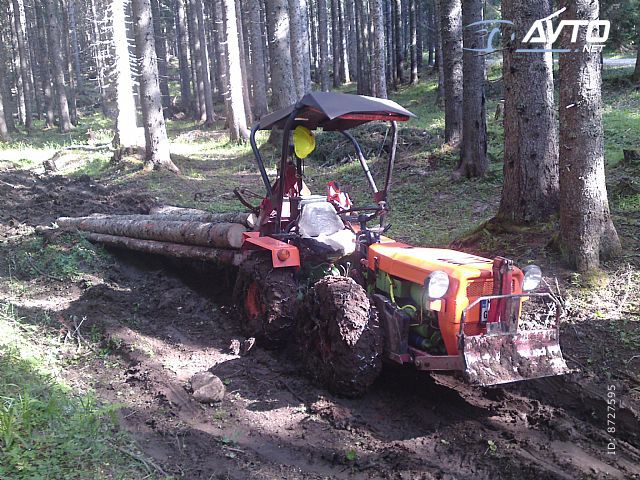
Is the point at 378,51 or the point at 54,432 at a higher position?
the point at 378,51

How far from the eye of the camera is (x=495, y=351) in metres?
4.22

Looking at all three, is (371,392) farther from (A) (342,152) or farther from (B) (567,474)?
(A) (342,152)

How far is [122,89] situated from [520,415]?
18235 millimetres

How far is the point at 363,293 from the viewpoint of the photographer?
16.1 feet

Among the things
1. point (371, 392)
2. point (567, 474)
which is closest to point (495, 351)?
point (567, 474)

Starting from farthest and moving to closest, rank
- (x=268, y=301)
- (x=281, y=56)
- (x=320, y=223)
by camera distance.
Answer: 1. (x=281, y=56)
2. (x=320, y=223)
3. (x=268, y=301)

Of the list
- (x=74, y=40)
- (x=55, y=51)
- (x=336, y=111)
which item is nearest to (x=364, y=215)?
(x=336, y=111)

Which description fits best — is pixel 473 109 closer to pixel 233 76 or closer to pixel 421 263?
pixel 421 263

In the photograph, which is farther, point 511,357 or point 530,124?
point 530,124

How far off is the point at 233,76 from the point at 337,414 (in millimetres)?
17585

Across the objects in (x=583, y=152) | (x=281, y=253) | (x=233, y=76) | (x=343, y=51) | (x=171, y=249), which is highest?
(x=343, y=51)

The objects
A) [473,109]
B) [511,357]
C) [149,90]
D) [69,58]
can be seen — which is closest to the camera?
[511,357]

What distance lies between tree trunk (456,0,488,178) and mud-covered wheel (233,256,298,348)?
657 cm

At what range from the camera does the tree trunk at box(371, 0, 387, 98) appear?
737 inches
